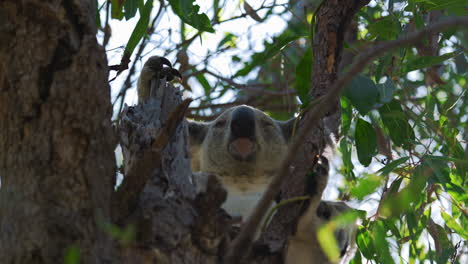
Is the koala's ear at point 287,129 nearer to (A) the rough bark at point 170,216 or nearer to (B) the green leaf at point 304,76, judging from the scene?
(B) the green leaf at point 304,76

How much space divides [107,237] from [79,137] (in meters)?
0.27

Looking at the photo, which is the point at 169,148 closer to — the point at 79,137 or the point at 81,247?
the point at 79,137

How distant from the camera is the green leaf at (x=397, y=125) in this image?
107 inches

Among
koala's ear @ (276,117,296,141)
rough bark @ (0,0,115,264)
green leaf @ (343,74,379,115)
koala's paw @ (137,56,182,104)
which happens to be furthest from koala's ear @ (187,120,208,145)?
rough bark @ (0,0,115,264)

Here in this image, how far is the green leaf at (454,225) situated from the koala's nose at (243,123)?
120 centimetres

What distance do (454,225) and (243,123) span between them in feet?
4.30

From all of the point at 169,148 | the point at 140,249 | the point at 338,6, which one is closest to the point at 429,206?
the point at 338,6

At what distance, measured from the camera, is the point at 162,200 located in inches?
Result: 69.2

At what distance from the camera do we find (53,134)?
151cm

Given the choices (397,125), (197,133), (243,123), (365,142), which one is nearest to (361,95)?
(365,142)

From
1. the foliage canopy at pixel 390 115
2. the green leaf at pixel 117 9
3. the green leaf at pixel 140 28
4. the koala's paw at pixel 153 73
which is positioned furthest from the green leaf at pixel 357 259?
the green leaf at pixel 117 9

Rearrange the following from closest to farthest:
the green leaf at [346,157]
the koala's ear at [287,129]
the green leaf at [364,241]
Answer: the green leaf at [364,241]
the green leaf at [346,157]
the koala's ear at [287,129]

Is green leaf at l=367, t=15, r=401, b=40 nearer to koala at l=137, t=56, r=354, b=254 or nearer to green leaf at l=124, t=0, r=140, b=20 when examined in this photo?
koala at l=137, t=56, r=354, b=254

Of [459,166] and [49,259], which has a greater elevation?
[459,166]
